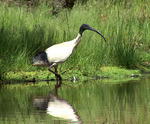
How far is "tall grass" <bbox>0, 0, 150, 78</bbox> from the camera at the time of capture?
12458 millimetres

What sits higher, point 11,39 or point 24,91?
point 11,39

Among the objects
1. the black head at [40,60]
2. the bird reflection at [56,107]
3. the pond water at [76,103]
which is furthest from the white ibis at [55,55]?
the bird reflection at [56,107]

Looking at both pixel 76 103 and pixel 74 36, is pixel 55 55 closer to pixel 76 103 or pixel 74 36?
pixel 74 36

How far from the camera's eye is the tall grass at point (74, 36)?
12458 millimetres

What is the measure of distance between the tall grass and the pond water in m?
1.66

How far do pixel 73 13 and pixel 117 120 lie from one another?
10701 millimetres

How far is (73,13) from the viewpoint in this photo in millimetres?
16188

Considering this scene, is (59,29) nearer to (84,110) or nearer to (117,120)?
(84,110)

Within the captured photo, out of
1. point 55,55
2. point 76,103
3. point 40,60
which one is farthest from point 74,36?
point 76,103

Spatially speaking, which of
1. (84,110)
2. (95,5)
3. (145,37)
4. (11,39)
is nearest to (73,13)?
(95,5)

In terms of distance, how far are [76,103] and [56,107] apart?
577 millimetres

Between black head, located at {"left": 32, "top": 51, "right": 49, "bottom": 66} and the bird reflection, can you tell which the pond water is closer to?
the bird reflection

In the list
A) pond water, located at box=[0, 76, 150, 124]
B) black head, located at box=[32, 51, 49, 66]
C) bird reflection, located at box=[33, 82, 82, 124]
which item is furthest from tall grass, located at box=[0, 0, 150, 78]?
bird reflection, located at box=[33, 82, 82, 124]

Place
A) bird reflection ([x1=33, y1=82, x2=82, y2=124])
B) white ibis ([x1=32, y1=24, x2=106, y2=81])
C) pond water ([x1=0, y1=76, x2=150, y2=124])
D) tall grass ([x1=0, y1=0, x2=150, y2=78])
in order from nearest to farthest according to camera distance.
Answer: pond water ([x1=0, y1=76, x2=150, y2=124]) < bird reflection ([x1=33, y1=82, x2=82, y2=124]) < white ibis ([x1=32, y1=24, x2=106, y2=81]) < tall grass ([x1=0, y1=0, x2=150, y2=78])
